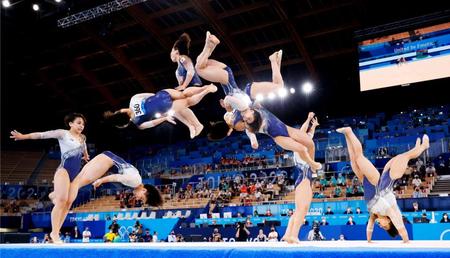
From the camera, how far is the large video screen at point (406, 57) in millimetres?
15352

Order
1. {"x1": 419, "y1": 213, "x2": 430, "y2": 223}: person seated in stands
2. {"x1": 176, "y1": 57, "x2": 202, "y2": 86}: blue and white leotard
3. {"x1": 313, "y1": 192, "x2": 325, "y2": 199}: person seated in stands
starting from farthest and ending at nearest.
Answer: {"x1": 313, "y1": 192, "x2": 325, "y2": 199}: person seated in stands → {"x1": 419, "y1": 213, "x2": 430, "y2": 223}: person seated in stands → {"x1": 176, "y1": 57, "x2": 202, "y2": 86}: blue and white leotard

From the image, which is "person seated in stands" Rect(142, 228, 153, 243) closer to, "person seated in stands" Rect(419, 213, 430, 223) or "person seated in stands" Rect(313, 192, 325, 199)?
"person seated in stands" Rect(313, 192, 325, 199)

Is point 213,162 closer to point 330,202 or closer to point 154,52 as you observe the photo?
point 154,52

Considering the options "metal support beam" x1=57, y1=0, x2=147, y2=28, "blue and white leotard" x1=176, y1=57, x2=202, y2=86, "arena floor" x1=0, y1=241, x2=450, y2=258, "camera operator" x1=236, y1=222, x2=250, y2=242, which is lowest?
"camera operator" x1=236, y1=222, x2=250, y2=242

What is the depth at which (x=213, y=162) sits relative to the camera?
2352 centimetres

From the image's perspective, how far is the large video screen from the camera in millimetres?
15352

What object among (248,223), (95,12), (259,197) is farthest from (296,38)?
(248,223)

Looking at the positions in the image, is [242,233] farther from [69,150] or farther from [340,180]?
[69,150]

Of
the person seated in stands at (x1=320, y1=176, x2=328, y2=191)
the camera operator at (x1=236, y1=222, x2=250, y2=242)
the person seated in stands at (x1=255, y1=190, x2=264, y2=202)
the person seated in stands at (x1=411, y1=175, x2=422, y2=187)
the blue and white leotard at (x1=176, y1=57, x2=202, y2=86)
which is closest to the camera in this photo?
the blue and white leotard at (x1=176, y1=57, x2=202, y2=86)

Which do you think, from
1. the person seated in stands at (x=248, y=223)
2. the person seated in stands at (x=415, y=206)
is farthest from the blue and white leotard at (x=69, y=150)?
the person seated in stands at (x=415, y=206)

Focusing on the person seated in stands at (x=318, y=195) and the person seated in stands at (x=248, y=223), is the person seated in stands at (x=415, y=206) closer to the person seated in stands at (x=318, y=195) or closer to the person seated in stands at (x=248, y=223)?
the person seated in stands at (x=318, y=195)

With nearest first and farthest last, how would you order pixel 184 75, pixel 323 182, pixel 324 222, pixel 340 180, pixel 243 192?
1. pixel 184 75
2. pixel 324 222
3. pixel 340 180
4. pixel 323 182
5. pixel 243 192

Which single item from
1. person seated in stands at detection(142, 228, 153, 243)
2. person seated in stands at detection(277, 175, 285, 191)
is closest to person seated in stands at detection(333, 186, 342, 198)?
person seated in stands at detection(277, 175, 285, 191)

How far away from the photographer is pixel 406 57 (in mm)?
16016
